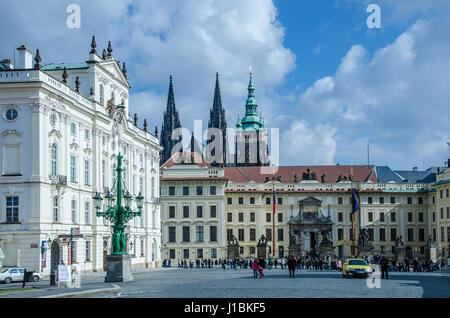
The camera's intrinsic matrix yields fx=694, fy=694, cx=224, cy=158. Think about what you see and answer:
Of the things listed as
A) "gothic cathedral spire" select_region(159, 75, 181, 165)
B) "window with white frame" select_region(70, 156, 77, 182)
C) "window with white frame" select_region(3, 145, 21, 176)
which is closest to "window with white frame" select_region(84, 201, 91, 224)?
"window with white frame" select_region(70, 156, 77, 182)

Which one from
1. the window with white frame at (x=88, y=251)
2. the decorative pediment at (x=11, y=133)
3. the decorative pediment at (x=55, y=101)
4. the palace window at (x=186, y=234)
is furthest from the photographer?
the palace window at (x=186, y=234)

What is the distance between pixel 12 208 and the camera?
144ft

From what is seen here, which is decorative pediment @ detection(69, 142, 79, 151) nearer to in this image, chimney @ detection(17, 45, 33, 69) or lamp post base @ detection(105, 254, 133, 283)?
chimney @ detection(17, 45, 33, 69)

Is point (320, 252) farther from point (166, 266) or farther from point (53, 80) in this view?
point (53, 80)

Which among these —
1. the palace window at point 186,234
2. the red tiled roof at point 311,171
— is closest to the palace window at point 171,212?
the palace window at point 186,234

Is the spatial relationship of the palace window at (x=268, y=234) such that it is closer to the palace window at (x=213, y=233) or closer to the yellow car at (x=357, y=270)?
the palace window at (x=213, y=233)

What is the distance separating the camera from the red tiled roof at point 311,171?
101625 millimetres

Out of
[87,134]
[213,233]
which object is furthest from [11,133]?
[213,233]

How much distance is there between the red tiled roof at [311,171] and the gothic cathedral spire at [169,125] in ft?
150

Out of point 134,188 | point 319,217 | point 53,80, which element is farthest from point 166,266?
point 53,80

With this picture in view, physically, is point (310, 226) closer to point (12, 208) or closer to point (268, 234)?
point (268, 234)

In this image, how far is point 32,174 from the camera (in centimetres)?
4394

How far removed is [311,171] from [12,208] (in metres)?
65.0

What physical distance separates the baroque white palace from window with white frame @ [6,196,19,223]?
2.5 inches
